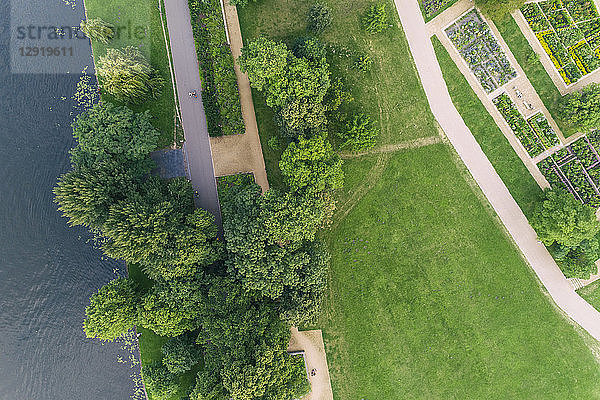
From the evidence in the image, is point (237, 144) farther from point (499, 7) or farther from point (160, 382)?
point (499, 7)

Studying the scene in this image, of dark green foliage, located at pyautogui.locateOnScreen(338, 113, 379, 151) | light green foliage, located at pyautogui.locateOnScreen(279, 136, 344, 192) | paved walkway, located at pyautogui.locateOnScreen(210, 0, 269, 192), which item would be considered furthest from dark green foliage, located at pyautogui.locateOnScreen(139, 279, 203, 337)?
dark green foliage, located at pyautogui.locateOnScreen(338, 113, 379, 151)

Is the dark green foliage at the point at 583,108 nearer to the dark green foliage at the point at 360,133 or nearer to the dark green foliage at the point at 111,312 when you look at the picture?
the dark green foliage at the point at 360,133

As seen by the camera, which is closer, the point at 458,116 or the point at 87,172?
the point at 87,172

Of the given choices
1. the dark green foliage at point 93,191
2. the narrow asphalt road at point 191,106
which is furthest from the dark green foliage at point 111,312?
the narrow asphalt road at point 191,106

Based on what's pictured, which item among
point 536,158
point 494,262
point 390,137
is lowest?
point 494,262

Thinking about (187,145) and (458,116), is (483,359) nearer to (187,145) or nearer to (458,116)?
(458,116)

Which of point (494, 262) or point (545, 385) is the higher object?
point (494, 262)

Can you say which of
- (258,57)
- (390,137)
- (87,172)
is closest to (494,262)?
(390,137)

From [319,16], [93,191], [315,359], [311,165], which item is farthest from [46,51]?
[315,359]
